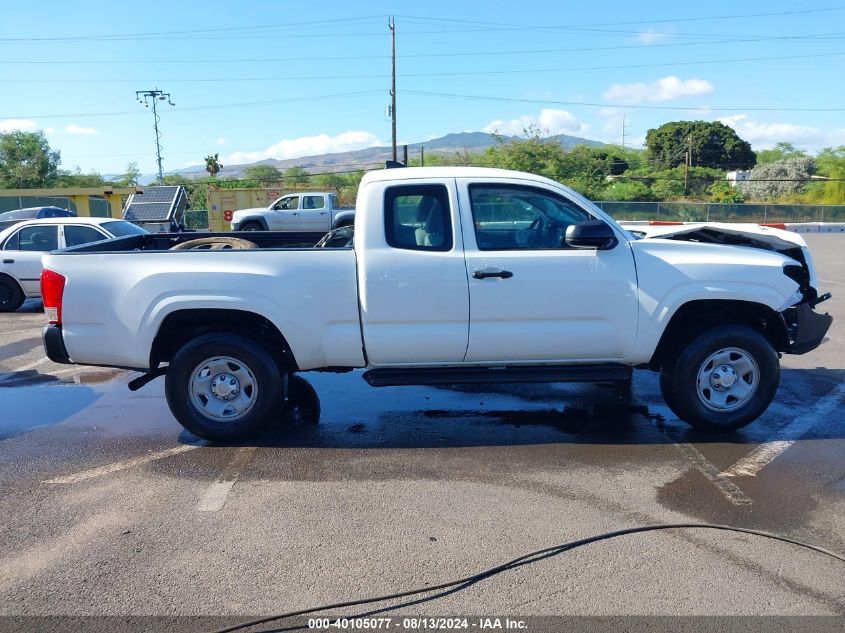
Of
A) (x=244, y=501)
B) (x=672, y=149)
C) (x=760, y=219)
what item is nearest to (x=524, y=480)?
(x=244, y=501)

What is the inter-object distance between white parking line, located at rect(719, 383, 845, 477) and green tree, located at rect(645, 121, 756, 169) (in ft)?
287

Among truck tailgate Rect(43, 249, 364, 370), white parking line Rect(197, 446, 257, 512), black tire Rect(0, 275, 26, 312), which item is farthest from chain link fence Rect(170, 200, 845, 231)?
white parking line Rect(197, 446, 257, 512)

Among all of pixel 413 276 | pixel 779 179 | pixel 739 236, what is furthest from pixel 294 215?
pixel 779 179

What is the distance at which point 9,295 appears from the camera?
11.6 metres

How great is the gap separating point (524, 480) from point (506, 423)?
1.18 metres

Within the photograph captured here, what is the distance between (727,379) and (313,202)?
2303 centimetres

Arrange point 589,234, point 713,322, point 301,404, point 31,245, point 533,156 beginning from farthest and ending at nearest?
point 533,156 < point 31,245 < point 301,404 < point 713,322 < point 589,234

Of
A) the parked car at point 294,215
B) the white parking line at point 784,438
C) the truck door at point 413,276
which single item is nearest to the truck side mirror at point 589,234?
the truck door at point 413,276

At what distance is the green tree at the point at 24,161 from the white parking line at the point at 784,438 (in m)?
73.4

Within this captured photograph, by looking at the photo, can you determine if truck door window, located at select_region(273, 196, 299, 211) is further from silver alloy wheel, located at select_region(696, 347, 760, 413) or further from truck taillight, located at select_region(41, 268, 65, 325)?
silver alloy wheel, located at select_region(696, 347, 760, 413)

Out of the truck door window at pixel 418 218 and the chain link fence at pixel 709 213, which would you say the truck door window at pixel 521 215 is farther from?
the chain link fence at pixel 709 213

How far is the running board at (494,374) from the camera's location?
16.9ft

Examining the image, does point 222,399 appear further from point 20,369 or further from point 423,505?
point 20,369

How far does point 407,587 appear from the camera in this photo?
3.35 m
